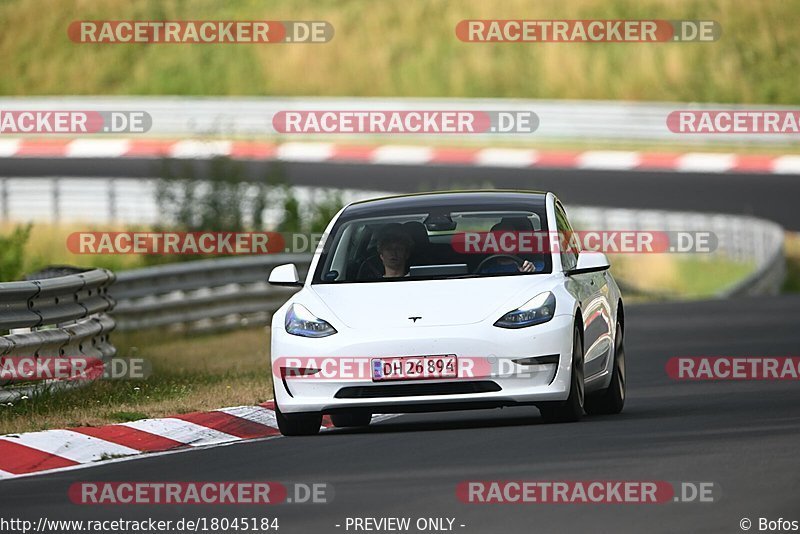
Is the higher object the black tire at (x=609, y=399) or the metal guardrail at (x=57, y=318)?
the metal guardrail at (x=57, y=318)

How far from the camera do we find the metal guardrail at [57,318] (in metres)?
13.2

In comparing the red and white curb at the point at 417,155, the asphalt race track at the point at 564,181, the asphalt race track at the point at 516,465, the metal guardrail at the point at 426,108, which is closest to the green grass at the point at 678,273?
the asphalt race track at the point at 564,181

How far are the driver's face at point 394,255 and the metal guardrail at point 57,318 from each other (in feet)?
8.11

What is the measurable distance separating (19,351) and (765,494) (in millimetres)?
5829

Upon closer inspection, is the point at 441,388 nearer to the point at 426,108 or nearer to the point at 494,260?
the point at 494,260

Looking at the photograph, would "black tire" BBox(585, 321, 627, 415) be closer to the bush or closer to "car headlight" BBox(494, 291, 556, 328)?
"car headlight" BBox(494, 291, 556, 328)

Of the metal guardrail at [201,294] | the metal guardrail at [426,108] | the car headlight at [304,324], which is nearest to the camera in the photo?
the car headlight at [304,324]

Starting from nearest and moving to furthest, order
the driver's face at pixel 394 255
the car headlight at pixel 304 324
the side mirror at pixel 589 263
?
1. the car headlight at pixel 304 324
2. the side mirror at pixel 589 263
3. the driver's face at pixel 394 255

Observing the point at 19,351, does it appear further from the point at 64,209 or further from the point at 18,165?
the point at 18,165

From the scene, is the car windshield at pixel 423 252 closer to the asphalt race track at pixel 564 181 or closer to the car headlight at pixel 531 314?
the car headlight at pixel 531 314

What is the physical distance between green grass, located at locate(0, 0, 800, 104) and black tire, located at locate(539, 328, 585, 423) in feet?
133

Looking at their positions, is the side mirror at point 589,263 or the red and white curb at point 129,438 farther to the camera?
the side mirror at point 589,263

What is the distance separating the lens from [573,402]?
1195cm

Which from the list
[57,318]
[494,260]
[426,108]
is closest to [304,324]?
[494,260]
